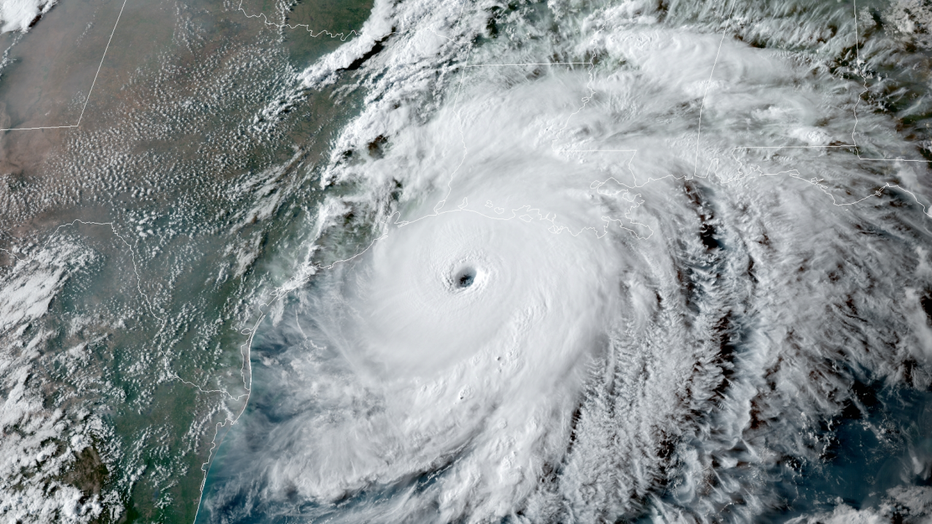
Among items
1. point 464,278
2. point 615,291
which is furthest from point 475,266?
point 615,291

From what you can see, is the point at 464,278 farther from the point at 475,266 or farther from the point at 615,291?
the point at 615,291

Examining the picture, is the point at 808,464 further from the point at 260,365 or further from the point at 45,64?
the point at 45,64

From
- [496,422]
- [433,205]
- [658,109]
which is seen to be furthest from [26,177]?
[658,109]

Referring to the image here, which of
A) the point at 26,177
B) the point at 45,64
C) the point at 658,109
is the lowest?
the point at 658,109

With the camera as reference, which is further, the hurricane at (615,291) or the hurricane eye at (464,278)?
the hurricane eye at (464,278)

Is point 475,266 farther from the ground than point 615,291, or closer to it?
farther from the ground
